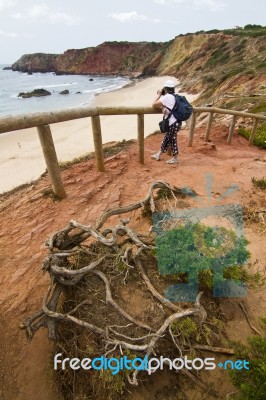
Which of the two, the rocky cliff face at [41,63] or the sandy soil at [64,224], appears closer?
the sandy soil at [64,224]

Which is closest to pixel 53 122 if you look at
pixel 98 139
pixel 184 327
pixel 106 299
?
pixel 98 139

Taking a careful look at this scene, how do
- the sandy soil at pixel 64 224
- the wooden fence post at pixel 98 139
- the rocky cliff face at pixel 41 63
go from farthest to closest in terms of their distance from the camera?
the rocky cliff face at pixel 41 63 < the wooden fence post at pixel 98 139 < the sandy soil at pixel 64 224

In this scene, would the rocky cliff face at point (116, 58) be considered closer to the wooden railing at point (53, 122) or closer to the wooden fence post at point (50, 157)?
the wooden railing at point (53, 122)

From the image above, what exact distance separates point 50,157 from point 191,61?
39128 millimetres

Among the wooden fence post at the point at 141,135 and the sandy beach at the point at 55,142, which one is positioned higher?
the wooden fence post at the point at 141,135

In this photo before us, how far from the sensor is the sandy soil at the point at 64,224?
6.45ft

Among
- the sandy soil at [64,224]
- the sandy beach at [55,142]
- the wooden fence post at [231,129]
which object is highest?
the sandy soil at [64,224]

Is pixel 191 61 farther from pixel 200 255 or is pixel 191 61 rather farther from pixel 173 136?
pixel 200 255

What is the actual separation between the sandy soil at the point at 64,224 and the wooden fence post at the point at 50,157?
0.58 feet

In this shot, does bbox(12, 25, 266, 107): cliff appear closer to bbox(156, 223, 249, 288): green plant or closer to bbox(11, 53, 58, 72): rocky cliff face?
bbox(11, 53, 58, 72): rocky cliff face

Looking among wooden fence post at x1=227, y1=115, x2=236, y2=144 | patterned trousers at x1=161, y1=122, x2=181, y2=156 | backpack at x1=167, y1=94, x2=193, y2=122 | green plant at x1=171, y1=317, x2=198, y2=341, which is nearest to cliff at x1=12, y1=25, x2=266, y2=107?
wooden fence post at x1=227, y1=115, x2=236, y2=144

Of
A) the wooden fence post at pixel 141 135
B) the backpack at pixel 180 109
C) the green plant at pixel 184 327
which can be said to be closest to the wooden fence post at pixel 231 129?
the backpack at pixel 180 109

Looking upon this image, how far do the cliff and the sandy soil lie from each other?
1002 centimetres

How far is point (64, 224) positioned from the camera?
3.16 meters
